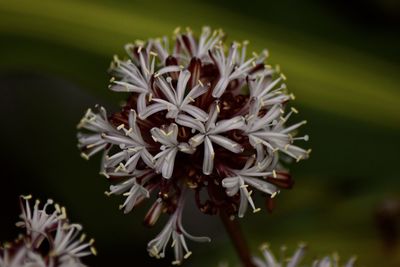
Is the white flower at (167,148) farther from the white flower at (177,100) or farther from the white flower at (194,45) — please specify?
the white flower at (194,45)

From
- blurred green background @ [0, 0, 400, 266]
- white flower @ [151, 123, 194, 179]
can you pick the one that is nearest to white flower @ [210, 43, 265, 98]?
white flower @ [151, 123, 194, 179]

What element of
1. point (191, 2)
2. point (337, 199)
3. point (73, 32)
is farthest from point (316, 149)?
point (73, 32)

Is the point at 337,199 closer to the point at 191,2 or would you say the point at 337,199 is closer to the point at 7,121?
the point at 191,2

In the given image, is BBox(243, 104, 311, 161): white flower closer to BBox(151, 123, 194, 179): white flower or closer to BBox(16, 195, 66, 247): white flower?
BBox(151, 123, 194, 179): white flower

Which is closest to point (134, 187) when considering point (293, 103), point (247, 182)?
point (247, 182)

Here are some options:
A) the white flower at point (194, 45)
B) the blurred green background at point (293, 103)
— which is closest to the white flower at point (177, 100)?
the white flower at point (194, 45)

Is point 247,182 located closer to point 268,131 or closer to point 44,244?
point 268,131
